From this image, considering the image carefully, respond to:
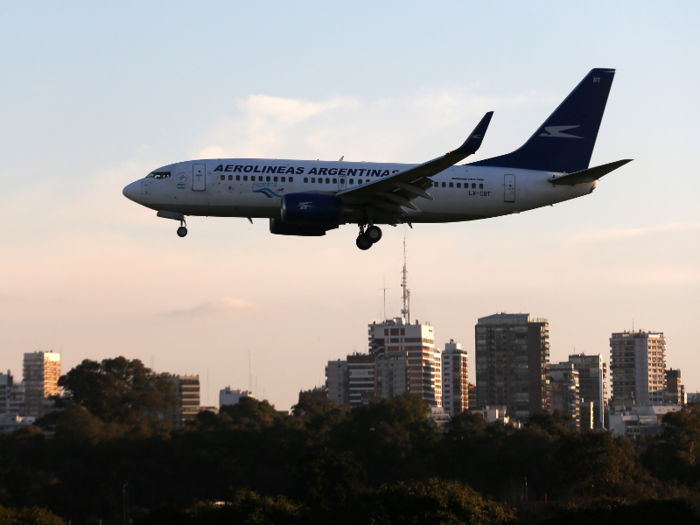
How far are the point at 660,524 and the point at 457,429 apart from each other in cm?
5078

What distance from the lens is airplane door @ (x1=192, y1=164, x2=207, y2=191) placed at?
158ft

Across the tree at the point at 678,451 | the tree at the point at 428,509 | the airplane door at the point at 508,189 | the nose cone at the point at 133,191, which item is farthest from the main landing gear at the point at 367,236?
the tree at the point at 678,451

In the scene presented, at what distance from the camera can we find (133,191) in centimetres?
4909

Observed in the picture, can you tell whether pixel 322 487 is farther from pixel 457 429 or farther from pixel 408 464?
pixel 457 429

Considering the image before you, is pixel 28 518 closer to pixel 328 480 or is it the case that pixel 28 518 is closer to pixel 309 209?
pixel 328 480

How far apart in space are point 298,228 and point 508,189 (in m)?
11.1

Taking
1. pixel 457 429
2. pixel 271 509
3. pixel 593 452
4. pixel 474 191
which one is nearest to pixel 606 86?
pixel 474 191

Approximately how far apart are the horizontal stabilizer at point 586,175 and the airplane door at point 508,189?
2210 millimetres

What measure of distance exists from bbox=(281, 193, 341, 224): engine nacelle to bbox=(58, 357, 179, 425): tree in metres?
81.5

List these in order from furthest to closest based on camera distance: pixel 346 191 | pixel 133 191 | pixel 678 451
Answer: pixel 678 451 → pixel 133 191 → pixel 346 191

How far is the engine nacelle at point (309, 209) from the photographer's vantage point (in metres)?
46.7

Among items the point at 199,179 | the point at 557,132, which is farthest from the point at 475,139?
the point at 557,132

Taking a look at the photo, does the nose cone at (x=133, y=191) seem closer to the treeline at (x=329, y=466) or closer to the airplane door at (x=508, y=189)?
the airplane door at (x=508, y=189)

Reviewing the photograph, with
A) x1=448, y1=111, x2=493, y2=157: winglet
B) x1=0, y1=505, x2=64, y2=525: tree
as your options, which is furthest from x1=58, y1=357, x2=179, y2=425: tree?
x1=448, y1=111, x2=493, y2=157: winglet
